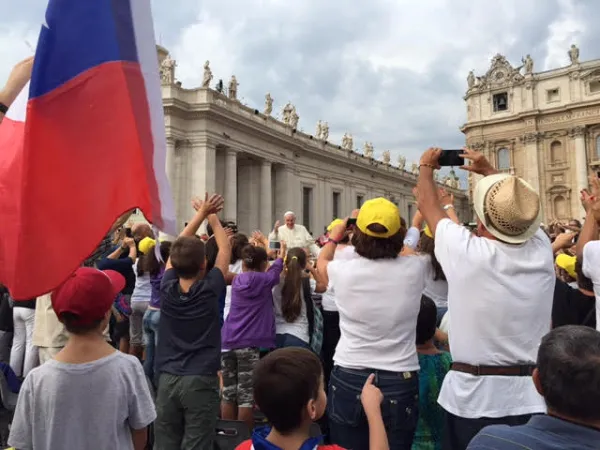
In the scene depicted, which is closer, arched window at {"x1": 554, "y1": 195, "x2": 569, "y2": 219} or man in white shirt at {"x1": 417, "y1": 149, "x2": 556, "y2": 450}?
man in white shirt at {"x1": 417, "y1": 149, "x2": 556, "y2": 450}

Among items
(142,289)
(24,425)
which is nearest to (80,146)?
(24,425)

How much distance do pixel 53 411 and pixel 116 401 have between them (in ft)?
0.94

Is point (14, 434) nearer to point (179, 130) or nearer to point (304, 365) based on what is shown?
point (304, 365)

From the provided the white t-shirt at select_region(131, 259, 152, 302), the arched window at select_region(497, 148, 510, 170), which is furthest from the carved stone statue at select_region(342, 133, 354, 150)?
the white t-shirt at select_region(131, 259, 152, 302)

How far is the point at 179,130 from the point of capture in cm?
2608

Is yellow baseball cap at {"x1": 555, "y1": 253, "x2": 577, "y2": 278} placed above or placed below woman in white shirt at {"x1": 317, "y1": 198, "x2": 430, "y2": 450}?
above

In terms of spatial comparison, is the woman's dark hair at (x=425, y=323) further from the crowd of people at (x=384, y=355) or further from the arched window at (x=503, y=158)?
the arched window at (x=503, y=158)

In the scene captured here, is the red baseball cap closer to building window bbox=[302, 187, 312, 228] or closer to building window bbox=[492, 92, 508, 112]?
building window bbox=[302, 187, 312, 228]

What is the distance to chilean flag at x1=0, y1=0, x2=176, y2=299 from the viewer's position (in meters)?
2.44

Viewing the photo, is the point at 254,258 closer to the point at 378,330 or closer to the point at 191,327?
the point at 191,327

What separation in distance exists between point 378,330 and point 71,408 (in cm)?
174

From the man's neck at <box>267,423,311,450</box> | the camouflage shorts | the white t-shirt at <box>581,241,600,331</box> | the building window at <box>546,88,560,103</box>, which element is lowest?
the camouflage shorts

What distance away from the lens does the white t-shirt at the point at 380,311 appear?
9.72ft

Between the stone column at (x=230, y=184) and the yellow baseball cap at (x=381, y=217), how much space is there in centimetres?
2520
